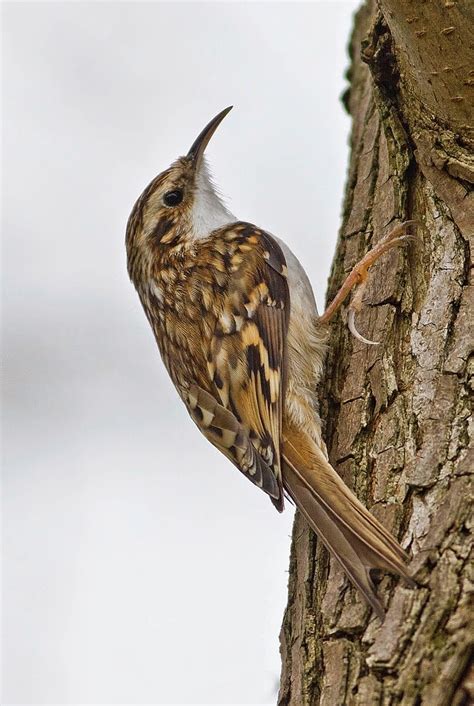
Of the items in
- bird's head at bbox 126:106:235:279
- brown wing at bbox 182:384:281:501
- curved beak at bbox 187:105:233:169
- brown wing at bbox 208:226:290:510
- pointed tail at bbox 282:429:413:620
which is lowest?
pointed tail at bbox 282:429:413:620

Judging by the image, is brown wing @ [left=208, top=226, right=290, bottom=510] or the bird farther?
brown wing @ [left=208, top=226, right=290, bottom=510]

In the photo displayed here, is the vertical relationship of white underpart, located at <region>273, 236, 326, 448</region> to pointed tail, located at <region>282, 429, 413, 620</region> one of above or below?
above

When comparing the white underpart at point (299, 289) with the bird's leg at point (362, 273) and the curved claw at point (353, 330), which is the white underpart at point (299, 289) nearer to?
the bird's leg at point (362, 273)

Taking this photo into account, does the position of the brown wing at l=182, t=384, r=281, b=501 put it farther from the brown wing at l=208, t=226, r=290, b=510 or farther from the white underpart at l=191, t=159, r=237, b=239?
the white underpart at l=191, t=159, r=237, b=239

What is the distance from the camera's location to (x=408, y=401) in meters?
1.88

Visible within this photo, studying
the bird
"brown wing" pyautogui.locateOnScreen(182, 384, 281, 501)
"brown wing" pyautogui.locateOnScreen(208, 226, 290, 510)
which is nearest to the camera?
the bird

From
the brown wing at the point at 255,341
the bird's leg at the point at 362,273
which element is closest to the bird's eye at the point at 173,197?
the brown wing at the point at 255,341

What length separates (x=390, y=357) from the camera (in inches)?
79.5

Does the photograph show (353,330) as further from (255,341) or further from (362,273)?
(255,341)

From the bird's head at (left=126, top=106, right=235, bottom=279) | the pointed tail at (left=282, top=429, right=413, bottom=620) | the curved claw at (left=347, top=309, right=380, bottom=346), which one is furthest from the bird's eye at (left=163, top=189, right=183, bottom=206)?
the pointed tail at (left=282, top=429, right=413, bottom=620)

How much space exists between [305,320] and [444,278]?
625 mm

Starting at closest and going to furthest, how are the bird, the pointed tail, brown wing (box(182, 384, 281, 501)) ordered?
1. the pointed tail
2. the bird
3. brown wing (box(182, 384, 281, 501))

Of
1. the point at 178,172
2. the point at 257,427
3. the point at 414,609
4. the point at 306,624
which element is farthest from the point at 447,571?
the point at 178,172

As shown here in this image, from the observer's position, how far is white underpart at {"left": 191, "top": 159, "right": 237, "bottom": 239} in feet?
9.84
